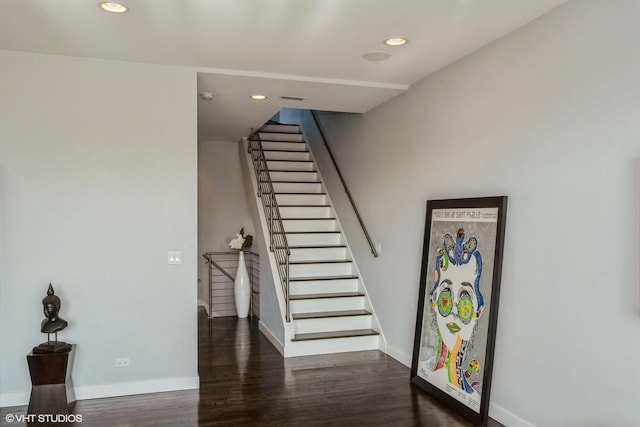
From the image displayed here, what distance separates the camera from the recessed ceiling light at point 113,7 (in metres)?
2.95

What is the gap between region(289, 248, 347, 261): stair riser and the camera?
20.6ft

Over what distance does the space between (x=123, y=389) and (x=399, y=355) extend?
8.45 ft

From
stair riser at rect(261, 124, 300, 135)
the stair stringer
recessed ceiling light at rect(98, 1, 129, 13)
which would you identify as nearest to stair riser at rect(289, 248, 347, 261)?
the stair stringer

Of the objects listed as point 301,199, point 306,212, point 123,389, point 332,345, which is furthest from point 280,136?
point 123,389

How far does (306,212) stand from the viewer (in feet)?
22.8

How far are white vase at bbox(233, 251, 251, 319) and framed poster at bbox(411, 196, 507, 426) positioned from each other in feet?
10.9

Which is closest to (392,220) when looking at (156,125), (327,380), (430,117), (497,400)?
(430,117)

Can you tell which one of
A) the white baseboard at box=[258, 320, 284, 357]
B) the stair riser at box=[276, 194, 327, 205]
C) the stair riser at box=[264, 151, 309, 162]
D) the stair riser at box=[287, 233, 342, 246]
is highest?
the stair riser at box=[264, 151, 309, 162]

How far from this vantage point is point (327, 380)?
441cm

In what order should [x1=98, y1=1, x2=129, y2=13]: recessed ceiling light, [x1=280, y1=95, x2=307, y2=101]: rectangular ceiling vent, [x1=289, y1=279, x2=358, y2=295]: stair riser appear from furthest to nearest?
[x1=289, y1=279, x2=358, y2=295]: stair riser → [x1=280, y1=95, x2=307, y2=101]: rectangular ceiling vent → [x1=98, y1=1, x2=129, y2=13]: recessed ceiling light

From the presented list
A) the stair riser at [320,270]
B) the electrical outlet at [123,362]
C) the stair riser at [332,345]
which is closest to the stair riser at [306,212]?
the stair riser at [320,270]

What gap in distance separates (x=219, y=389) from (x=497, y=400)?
2.20m

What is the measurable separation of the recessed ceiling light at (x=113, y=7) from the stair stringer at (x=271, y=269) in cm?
336

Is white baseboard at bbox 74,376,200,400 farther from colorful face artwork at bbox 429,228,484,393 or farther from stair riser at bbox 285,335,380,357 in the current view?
colorful face artwork at bbox 429,228,484,393
